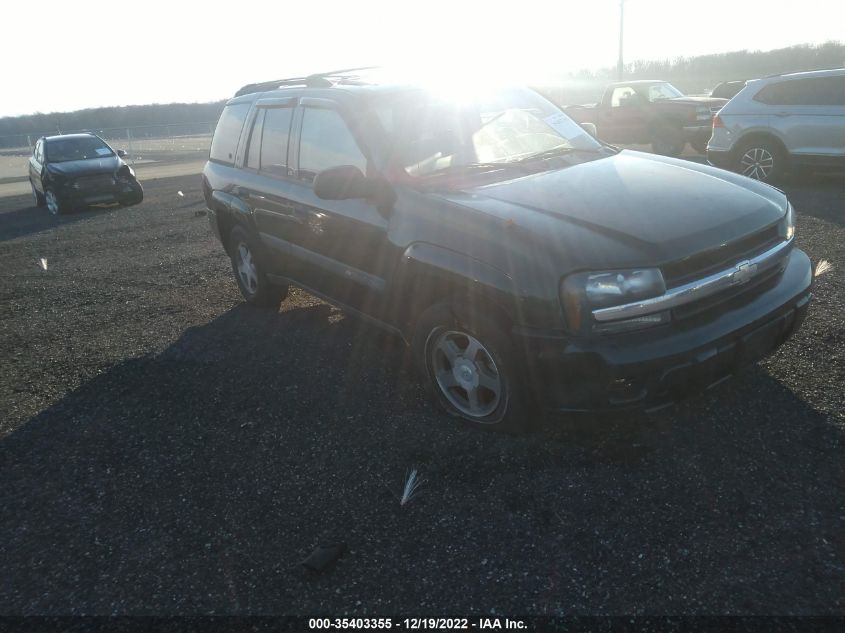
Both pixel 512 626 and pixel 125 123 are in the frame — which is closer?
pixel 512 626

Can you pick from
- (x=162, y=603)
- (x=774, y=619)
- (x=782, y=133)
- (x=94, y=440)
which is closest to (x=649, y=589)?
(x=774, y=619)

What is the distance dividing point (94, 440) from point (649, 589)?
3284 mm

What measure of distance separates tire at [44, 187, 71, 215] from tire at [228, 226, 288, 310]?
1000 cm

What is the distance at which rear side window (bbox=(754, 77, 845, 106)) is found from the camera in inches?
363

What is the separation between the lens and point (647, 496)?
3.03 m

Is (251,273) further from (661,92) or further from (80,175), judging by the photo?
(661,92)

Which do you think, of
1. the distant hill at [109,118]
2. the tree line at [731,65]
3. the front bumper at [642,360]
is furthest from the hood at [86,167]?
the distant hill at [109,118]

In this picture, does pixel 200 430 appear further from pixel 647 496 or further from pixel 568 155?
pixel 568 155

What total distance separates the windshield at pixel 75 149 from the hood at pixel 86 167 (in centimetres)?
24

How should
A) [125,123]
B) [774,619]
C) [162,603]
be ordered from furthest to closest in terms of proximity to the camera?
1. [125,123]
2. [162,603]
3. [774,619]

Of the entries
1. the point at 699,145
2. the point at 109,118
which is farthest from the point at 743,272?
the point at 109,118

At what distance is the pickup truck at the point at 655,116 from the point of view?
14.4m

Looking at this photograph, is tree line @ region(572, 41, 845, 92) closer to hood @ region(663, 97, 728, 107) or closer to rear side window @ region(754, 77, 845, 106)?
hood @ region(663, 97, 728, 107)

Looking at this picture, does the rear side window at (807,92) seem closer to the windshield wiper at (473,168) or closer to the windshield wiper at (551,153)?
the windshield wiper at (551,153)
